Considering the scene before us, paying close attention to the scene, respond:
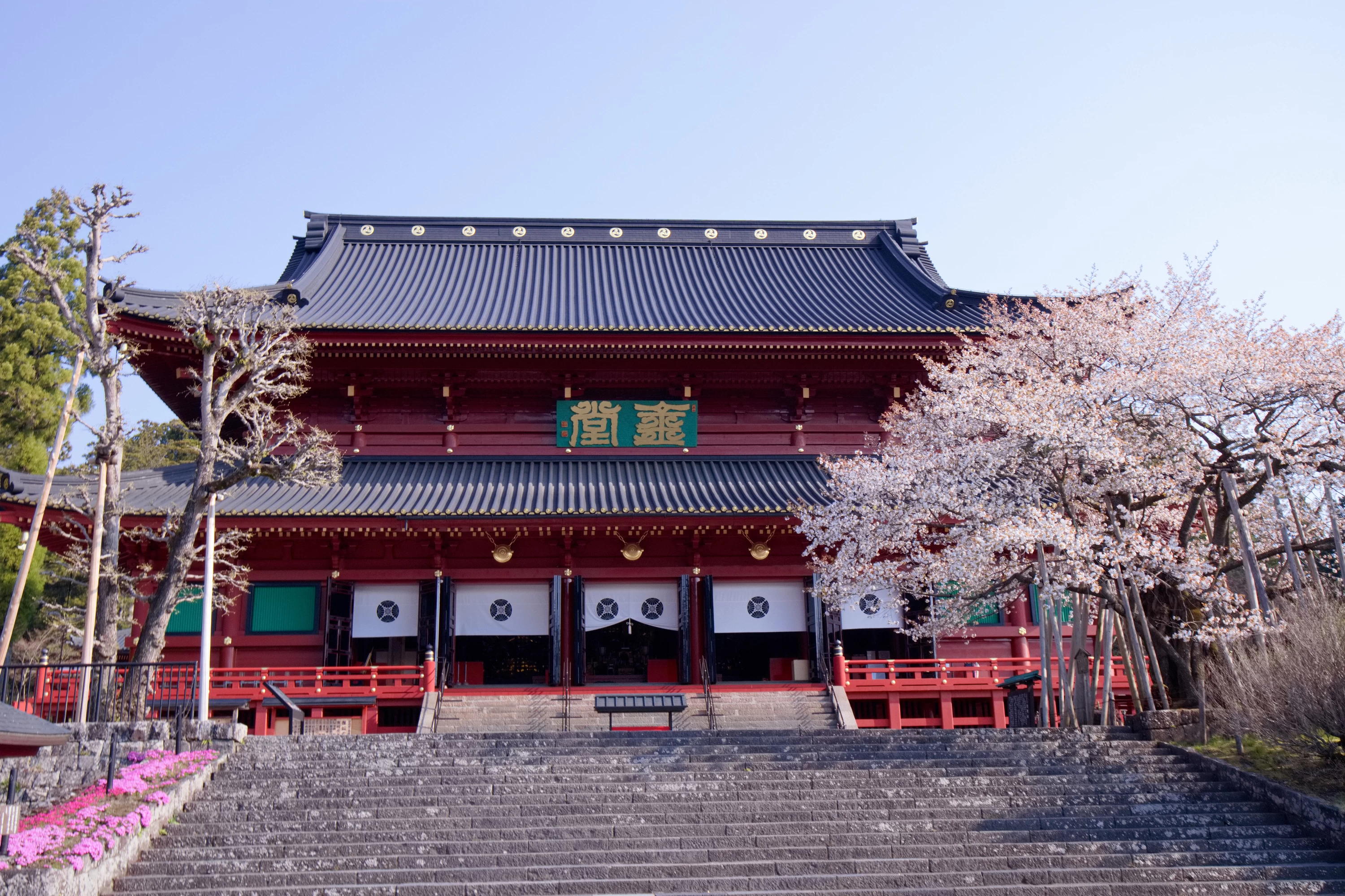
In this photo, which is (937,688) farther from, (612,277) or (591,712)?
(612,277)

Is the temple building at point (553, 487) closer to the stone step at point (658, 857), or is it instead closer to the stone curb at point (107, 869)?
the stone curb at point (107, 869)

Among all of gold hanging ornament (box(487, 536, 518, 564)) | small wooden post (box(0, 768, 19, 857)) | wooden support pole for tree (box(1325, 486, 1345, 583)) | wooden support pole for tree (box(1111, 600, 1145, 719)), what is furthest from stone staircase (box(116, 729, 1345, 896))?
gold hanging ornament (box(487, 536, 518, 564))

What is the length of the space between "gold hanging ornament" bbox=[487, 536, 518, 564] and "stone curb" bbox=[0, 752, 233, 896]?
7.03 metres

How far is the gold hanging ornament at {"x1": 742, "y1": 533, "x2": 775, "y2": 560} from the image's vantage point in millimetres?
18250

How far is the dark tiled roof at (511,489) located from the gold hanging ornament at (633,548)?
92cm

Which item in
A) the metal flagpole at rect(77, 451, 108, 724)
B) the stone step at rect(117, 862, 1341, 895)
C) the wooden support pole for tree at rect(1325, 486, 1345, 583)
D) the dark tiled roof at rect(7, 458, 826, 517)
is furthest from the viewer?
the dark tiled roof at rect(7, 458, 826, 517)

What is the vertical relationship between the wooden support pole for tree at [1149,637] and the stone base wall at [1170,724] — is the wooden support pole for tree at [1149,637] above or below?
above

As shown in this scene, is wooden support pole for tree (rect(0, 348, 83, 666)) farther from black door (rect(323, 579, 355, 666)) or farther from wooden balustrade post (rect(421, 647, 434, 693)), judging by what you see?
wooden balustrade post (rect(421, 647, 434, 693))

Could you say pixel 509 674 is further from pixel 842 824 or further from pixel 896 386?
pixel 842 824

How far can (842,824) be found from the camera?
10.3m

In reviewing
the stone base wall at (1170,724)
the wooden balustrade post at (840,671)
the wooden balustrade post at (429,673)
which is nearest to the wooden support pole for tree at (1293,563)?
the stone base wall at (1170,724)

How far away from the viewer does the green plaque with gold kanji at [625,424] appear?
20281 mm

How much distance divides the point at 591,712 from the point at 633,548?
3157 millimetres

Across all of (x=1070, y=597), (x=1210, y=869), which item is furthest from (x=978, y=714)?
(x=1210, y=869)
